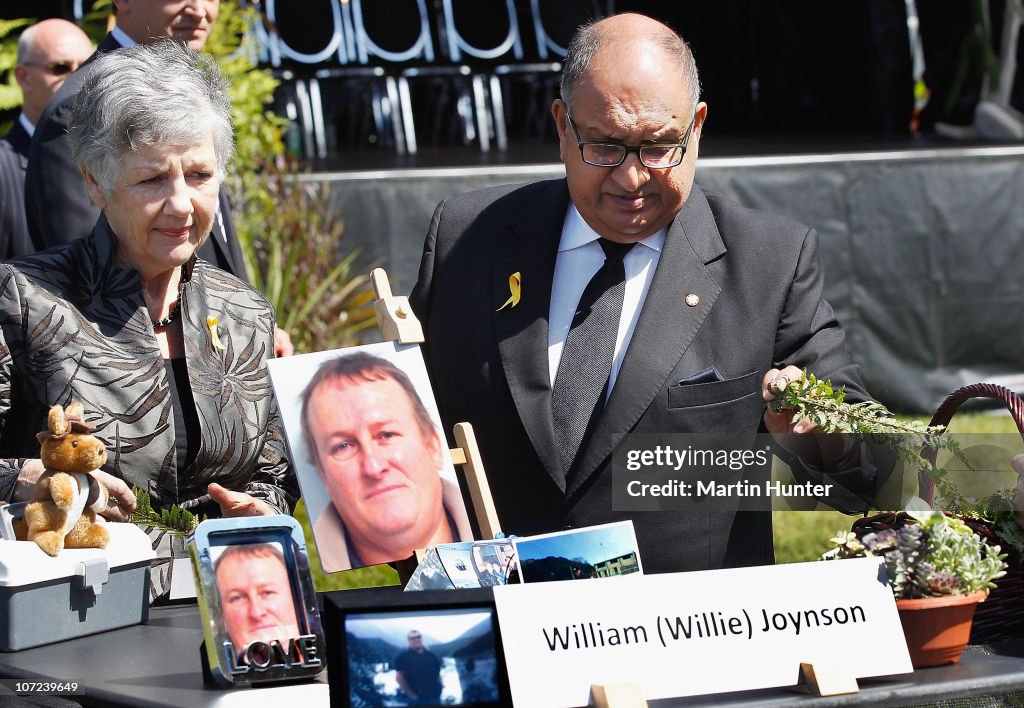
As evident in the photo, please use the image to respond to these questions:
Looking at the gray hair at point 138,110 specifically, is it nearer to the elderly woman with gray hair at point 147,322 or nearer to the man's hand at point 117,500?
the elderly woman with gray hair at point 147,322

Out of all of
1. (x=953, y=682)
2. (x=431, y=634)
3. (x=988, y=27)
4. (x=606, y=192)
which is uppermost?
(x=988, y=27)

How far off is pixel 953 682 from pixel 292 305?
5.05 metres

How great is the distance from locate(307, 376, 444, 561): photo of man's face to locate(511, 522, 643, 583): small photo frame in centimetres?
23

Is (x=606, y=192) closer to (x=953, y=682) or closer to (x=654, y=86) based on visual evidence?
(x=654, y=86)

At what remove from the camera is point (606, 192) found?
225cm

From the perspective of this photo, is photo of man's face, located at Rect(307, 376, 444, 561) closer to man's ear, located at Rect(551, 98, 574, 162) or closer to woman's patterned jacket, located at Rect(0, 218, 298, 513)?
woman's patterned jacket, located at Rect(0, 218, 298, 513)

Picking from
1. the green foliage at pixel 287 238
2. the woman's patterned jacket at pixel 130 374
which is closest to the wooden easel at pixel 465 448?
the woman's patterned jacket at pixel 130 374

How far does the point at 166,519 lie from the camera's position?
7.06 feet

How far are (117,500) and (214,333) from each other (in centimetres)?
41

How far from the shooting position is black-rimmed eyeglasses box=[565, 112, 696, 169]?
218cm

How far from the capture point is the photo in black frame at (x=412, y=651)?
1624 millimetres

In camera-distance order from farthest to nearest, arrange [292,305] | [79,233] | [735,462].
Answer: [292,305]
[79,233]
[735,462]

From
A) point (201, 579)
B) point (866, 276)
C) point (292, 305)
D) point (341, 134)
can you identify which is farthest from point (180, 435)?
point (341, 134)

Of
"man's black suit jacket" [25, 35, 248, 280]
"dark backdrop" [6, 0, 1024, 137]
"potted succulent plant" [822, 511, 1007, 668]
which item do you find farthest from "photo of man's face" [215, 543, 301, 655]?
"dark backdrop" [6, 0, 1024, 137]
